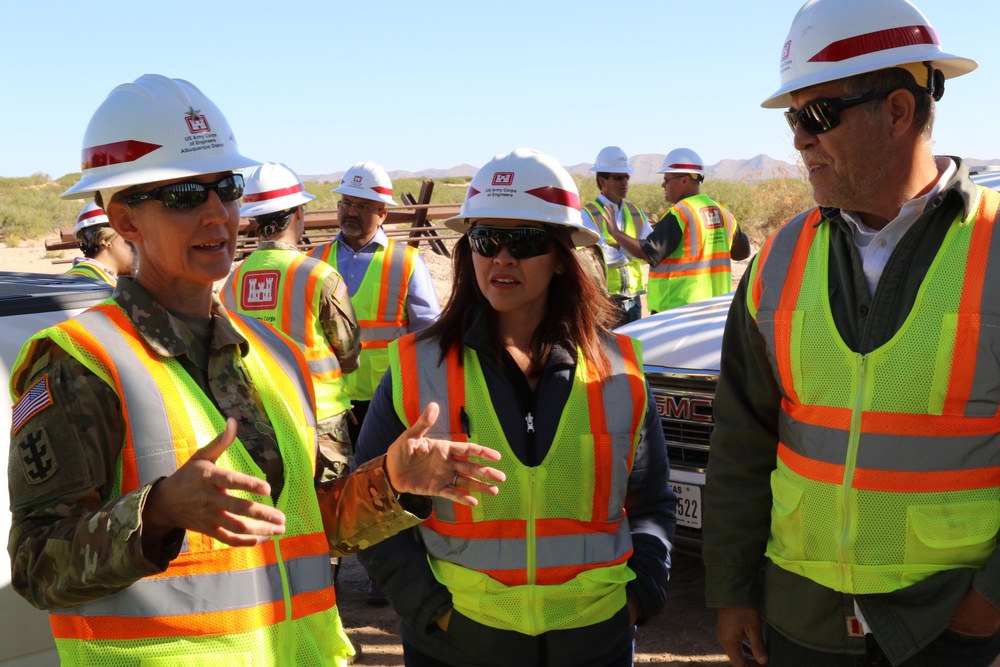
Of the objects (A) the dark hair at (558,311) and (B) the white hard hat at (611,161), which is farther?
(B) the white hard hat at (611,161)

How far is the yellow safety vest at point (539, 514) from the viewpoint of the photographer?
9.17ft

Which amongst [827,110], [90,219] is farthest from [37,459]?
[90,219]

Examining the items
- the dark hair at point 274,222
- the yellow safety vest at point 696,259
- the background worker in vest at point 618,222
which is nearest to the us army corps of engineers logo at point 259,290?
the dark hair at point 274,222

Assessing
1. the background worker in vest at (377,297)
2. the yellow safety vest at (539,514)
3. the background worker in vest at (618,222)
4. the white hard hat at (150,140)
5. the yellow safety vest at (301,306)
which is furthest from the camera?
the background worker in vest at (618,222)

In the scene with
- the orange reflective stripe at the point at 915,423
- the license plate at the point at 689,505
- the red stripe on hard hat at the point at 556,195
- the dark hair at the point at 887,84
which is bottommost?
the license plate at the point at 689,505

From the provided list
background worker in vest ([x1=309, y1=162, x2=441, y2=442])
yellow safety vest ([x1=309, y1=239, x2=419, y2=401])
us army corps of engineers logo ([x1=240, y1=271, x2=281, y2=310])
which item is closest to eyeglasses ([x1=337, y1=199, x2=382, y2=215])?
background worker in vest ([x1=309, y1=162, x2=441, y2=442])

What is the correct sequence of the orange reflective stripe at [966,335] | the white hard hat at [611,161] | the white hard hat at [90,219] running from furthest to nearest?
the white hard hat at [611,161], the white hard hat at [90,219], the orange reflective stripe at [966,335]

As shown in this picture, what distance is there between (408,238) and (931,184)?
20318mm

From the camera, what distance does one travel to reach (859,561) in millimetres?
2541

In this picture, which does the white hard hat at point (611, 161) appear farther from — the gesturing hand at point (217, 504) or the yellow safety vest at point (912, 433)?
the gesturing hand at point (217, 504)

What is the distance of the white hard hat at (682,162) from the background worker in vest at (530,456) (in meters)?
7.39

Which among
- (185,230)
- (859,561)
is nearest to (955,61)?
(859,561)

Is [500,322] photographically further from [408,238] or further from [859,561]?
[408,238]

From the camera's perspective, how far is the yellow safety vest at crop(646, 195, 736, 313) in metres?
9.30
